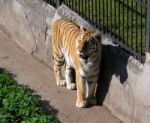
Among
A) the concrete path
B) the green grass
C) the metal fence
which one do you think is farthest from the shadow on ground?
the metal fence

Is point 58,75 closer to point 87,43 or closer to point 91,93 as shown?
point 91,93

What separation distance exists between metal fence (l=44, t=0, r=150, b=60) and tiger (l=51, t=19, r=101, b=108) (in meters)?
0.36

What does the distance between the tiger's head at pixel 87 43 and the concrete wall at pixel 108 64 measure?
11.2 inches

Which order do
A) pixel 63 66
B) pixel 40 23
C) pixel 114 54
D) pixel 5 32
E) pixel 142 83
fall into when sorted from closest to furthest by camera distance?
1. pixel 142 83
2. pixel 114 54
3. pixel 63 66
4. pixel 40 23
5. pixel 5 32

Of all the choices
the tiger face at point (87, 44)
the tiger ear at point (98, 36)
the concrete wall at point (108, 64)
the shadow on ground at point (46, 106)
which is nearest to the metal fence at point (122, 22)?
Answer: the concrete wall at point (108, 64)

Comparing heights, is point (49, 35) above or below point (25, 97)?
above

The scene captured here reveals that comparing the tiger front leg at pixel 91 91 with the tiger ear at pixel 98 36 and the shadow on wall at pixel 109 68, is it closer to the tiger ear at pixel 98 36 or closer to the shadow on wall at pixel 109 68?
the shadow on wall at pixel 109 68

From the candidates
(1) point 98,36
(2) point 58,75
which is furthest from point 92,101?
(1) point 98,36

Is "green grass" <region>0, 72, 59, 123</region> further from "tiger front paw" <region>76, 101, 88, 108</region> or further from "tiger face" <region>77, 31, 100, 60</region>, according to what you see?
"tiger face" <region>77, 31, 100, 60</region>

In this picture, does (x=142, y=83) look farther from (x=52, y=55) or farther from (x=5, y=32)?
(x=5, y=32)

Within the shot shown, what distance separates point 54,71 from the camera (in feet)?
29.8

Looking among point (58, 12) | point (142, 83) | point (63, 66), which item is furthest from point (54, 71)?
point (142, 83)

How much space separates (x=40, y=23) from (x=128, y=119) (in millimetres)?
2697

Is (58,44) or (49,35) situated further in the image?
(49,35)
